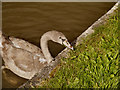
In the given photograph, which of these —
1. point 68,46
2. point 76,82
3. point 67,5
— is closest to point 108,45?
point 68,46

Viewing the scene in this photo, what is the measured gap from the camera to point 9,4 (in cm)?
818

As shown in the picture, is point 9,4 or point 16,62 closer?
point 16,62

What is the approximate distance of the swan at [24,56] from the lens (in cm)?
554

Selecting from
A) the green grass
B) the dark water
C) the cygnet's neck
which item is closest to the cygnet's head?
the green grass

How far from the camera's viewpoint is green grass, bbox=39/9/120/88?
4141mm

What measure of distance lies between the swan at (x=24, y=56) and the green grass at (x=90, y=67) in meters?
0.94

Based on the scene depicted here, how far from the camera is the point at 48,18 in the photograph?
7.69 meters

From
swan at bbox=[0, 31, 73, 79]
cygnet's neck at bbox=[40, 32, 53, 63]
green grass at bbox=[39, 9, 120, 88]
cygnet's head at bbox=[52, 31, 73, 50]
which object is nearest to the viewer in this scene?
green grass at bbox=[39, 9, 120, 88]

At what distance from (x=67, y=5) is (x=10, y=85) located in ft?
13.7

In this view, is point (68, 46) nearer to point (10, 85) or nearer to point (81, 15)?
point (10, 85)

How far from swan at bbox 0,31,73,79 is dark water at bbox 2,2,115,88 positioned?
0.88 metres

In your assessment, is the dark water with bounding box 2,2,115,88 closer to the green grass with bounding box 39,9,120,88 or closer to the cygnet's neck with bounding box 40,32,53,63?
the cygnet's neck with bounding box 40,32,53,63

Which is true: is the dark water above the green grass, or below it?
above

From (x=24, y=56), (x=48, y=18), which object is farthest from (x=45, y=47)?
(x=48, y=18)
